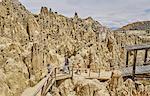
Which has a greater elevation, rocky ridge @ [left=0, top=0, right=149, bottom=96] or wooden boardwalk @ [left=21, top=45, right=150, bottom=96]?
rocky ridge @ [left=0, top=0, right=149, bottom=96]

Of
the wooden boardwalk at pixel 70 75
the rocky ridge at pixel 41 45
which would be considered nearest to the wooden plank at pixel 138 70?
the wooden boardwalk at pixel 70 75

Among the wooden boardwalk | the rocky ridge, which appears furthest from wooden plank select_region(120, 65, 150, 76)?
the rocky ridge

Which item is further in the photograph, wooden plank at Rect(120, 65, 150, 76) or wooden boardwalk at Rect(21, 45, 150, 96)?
wooden plank at Rect(120, 65, 150, 76)

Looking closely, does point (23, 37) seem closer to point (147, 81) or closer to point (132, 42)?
point (147, 81)

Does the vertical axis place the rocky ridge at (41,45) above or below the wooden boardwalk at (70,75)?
above

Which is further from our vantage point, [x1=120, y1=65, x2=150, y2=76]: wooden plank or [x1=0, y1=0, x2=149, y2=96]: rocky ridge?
[x1=120, y1=65, x2=150, y2=76]: wooden plank

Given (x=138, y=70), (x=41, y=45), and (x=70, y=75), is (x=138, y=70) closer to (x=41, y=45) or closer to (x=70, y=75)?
(x=70, y=75)

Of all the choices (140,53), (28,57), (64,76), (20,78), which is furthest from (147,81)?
(140,53)

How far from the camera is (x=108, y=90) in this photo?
55.0 ft

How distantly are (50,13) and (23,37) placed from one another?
44.8 feet

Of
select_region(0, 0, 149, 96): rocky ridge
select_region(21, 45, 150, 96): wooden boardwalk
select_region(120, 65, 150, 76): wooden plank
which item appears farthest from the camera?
select_region(120, 65, 150, 76): wooden plank

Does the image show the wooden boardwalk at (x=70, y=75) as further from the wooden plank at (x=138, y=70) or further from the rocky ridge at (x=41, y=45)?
the rocky ridge at (x=41, y=45)

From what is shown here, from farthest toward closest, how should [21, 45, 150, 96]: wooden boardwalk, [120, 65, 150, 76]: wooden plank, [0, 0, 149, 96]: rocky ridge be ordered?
1. [120, 65, 150, 76]: wooden plank
2. [21, 45, 150, 96]: wooden boardwalk
3. [0, 0, 149, 96]: rocky ridge

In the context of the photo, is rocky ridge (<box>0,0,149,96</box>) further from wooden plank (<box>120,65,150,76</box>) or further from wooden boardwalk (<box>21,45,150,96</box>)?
wooden plank (<box>120,65,150,76</box>)
